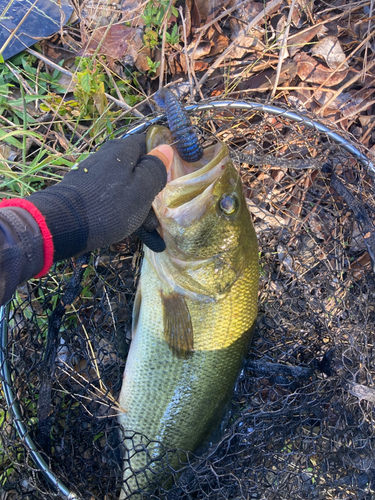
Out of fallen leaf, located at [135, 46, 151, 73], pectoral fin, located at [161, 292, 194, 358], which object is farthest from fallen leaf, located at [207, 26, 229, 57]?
pectoral fin, located at [161, 292, 194, 358]

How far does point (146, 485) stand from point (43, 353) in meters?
1.08

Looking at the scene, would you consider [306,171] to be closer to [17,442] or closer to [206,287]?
[206,287]

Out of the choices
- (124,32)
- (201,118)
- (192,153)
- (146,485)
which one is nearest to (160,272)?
(192,153)

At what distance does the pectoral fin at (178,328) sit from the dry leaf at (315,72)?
216cm

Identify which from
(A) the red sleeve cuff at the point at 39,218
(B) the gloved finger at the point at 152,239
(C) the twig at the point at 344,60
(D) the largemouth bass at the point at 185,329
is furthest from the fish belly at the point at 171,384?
(C) the twig at the point at 344,60

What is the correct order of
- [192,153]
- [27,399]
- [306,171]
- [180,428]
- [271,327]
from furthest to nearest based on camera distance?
1. [306,171]
2. [271,327]
3. [27,399]
4. [180,428]
5. [192,153]

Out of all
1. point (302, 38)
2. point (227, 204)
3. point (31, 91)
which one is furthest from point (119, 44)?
point (227, 204)

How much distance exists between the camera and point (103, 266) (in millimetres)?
2830

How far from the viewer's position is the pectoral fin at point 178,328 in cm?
228

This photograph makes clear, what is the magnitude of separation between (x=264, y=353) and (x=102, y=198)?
5.56 ft

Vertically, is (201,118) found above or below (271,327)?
above

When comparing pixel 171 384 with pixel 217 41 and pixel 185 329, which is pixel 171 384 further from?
pixel 217 41

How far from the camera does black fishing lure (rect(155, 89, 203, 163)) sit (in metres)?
2.12

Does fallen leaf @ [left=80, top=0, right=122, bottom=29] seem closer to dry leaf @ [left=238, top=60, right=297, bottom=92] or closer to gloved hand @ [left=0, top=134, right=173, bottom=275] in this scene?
dry leaf @ [left=238, top=60, right=297, bottom=92]
